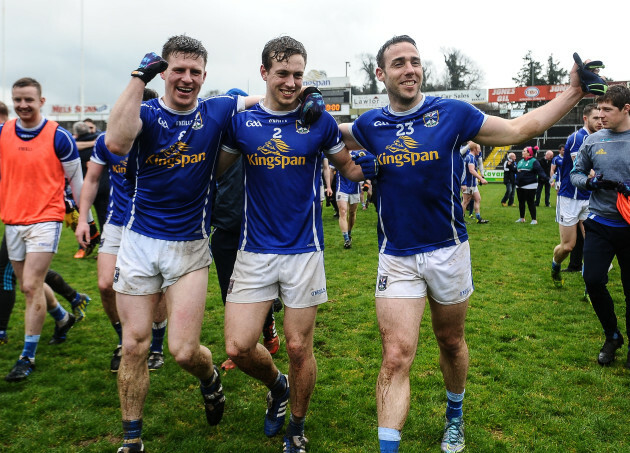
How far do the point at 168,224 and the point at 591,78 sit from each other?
2.70 meters

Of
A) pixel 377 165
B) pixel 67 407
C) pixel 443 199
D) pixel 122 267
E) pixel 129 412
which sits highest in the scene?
pixel 377 165

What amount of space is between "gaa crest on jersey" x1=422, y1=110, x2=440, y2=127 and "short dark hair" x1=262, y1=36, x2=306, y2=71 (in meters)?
0.93

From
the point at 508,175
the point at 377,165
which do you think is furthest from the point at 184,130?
the point at 508,175

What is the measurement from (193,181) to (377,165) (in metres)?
1.22

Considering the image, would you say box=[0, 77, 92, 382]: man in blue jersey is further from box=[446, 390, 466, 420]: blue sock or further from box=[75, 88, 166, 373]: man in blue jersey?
box=[446, 390, 466, 420]: blue sock

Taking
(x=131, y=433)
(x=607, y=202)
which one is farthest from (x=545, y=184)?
(x=131, y=433)

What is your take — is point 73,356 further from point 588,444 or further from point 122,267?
point 588,444

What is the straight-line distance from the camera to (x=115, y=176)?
4430mm

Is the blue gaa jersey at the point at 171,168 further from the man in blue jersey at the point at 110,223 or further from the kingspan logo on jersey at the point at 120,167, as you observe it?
the kingspan logo on jersey at the point at 120,167

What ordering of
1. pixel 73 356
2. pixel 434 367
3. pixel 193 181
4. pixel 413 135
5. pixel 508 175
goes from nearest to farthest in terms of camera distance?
1. pixel 413 135
2. pixel 193 181
3. pixel 434 367
4. pixel 73 356
5. pixel 508 175

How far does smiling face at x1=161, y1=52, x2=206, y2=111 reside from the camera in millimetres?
3062

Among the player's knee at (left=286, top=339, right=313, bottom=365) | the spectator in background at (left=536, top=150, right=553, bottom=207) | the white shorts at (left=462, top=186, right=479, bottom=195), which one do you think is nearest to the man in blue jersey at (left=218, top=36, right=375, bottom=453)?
the player's knee at (left=286, top=339, right=313, bottom=365)

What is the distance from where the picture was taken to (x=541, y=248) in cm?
998

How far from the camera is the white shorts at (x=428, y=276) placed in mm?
2896
